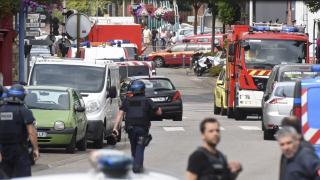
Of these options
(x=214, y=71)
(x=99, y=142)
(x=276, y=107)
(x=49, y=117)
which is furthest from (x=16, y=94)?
(x=214, y=71)

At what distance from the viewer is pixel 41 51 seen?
174 ft

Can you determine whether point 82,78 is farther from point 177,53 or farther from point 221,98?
point 177,53

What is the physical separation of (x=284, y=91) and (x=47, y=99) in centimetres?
687

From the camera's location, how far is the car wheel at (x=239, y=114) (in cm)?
3566

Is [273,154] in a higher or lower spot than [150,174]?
lower

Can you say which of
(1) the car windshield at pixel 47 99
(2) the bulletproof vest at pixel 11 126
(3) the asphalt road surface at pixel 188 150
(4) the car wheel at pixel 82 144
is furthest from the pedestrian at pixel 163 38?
(2) the bulletproof vest at pixel 11 126

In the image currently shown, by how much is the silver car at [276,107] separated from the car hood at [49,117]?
6.13 m

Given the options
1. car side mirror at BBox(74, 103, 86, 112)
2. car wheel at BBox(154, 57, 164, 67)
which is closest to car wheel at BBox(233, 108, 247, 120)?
car side mirror at BBox(74, 103, 86, 112)

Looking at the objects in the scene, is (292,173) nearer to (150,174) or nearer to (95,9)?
(150,174)

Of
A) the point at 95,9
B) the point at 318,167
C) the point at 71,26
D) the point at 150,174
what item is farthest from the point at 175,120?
the point at 95,9

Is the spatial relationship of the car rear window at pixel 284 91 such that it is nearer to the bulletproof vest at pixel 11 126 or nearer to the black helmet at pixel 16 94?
the black helmet at pixel 16 94

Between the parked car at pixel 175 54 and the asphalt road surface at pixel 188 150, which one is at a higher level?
the asphalt road surface at pixel 188 150

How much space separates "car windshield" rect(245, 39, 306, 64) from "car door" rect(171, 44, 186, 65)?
3378cm

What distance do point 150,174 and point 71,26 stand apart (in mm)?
26425
